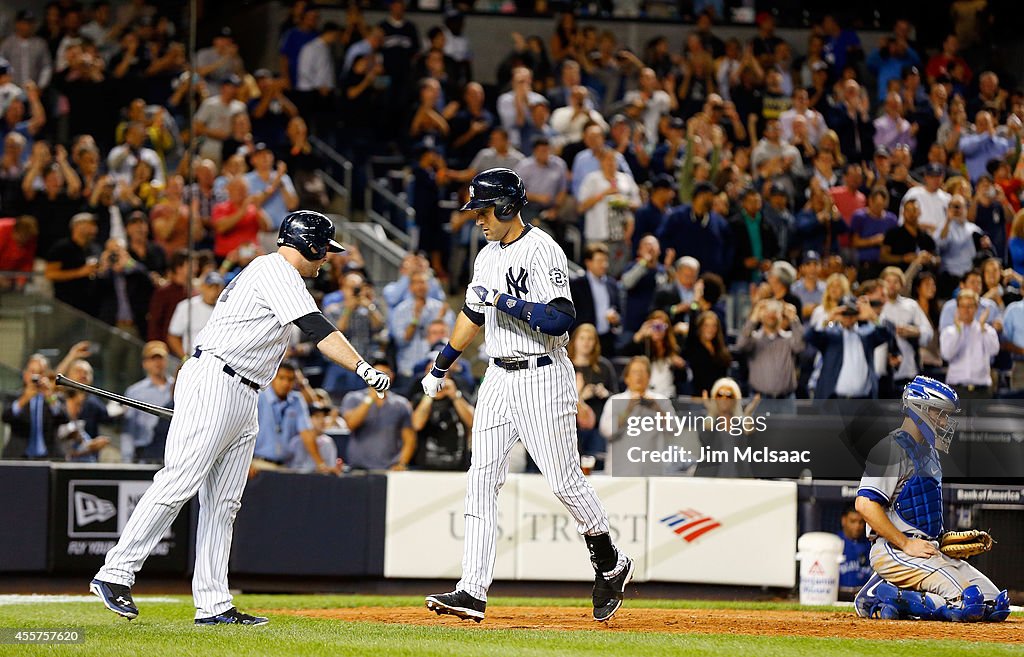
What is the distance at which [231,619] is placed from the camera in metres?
7.55

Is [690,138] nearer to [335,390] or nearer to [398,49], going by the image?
[398,49]

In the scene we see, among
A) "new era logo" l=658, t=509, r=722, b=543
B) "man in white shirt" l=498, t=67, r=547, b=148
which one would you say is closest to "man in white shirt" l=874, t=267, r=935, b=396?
"new era logo" l=658, t=509, r=722, b=543

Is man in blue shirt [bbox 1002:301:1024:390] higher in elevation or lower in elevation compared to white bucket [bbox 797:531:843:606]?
higher

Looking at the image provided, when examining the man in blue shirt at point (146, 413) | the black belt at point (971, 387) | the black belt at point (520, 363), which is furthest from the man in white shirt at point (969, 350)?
the man in blue shirt at point (146, 413)

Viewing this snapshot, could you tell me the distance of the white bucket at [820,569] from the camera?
36.3 feet

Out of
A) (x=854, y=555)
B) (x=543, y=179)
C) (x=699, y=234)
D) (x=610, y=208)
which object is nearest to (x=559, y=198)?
(x=543, y=179)

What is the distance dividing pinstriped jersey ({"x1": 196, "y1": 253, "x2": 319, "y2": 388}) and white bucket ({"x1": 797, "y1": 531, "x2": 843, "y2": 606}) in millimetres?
5275

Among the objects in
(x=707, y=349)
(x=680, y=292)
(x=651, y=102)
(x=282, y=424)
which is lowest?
(x=282, y=424)

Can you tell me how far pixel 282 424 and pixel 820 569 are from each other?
14.4 ft

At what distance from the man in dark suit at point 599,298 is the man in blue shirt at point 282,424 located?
9.11ft

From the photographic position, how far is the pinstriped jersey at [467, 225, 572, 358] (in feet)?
24.6

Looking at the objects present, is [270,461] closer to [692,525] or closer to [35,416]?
[35,416]

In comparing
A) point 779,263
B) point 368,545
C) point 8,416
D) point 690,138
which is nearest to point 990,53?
point 690,138

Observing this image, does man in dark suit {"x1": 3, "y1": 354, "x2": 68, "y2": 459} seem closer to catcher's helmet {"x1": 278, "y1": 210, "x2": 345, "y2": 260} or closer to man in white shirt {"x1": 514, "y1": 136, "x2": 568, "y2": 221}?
catcher's helmet {"x1": 278, "y1": 210, "x2": 345, "y2": 260}
